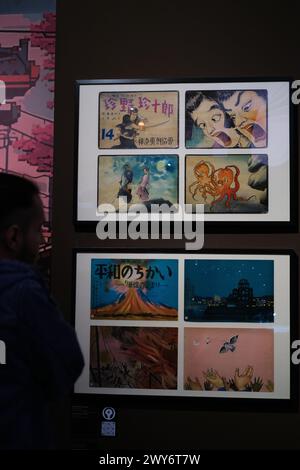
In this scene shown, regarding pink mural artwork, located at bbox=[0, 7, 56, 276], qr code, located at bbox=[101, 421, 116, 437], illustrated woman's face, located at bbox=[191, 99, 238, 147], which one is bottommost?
qr code, located at bbox=[101, 421, 116, 437]

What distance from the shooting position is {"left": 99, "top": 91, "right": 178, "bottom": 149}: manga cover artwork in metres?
1.75

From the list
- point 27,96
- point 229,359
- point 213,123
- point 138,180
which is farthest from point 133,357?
point 27,96

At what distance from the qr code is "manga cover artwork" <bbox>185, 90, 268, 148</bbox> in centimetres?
100

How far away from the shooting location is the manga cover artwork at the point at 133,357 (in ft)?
5.54

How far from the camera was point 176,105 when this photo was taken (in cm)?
175

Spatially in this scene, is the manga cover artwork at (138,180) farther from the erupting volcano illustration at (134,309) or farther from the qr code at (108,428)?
the qr code at (108,428)

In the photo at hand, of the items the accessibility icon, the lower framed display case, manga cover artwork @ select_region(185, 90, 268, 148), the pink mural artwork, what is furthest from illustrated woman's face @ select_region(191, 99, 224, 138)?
the accessibility icon

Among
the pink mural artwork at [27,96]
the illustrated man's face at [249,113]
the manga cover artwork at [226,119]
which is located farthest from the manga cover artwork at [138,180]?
the pink mural artwork at [27,96]

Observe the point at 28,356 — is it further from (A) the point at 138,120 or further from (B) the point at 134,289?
(A) the point at 138,120

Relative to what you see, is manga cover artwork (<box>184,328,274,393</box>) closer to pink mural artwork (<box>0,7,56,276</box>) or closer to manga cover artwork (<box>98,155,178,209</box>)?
manga cover artwork (<box>98,155,178,209</box>)

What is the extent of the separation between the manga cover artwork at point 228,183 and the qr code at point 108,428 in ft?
2.65
